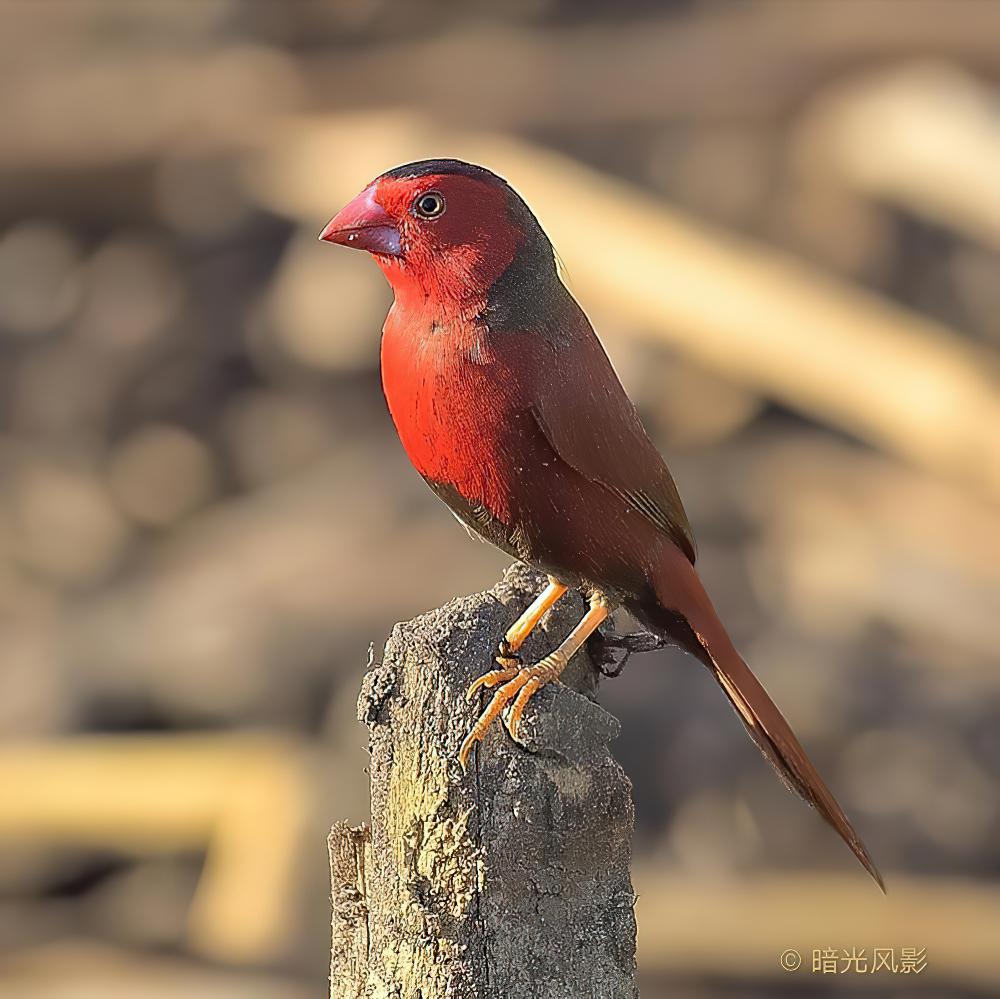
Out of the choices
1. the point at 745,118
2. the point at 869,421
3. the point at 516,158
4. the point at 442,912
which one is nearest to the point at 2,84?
the point at 516,158

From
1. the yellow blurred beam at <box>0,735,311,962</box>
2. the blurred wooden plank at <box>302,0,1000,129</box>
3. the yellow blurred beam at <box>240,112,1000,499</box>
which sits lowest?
the yellow blurred beam at <box>0,735,311,962</box>

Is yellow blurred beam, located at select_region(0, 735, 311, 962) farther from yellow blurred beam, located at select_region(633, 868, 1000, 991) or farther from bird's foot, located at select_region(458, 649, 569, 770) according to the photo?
bird's foot, located at select_region(458, 649, 569, 770)

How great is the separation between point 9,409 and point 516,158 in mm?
2788

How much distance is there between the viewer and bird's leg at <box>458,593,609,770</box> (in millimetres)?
2246

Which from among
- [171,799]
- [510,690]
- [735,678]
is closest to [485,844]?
[510,690]

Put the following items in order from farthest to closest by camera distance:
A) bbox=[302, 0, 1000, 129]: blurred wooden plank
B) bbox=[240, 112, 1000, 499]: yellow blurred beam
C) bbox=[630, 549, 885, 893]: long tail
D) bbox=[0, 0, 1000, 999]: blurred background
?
bbox=[302, 0, 1000, 129]: blurred wooden plank
bbox=[240, 112, 1000, 499]: yellow blurred beam
bbox=[0, 0, 1000, 999]: blurred background
bbox=[630, 549, 885, 893]: long tail

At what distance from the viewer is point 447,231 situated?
2367 mm

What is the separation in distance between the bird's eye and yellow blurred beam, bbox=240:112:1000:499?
4.05 m

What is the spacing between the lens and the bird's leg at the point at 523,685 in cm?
225

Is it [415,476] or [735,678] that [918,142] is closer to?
[415,476]

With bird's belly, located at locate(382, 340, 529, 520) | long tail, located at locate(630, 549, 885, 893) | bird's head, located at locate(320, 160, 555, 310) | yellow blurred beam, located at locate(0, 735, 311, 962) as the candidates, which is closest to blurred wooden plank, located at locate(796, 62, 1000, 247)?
yellow blurred beam, located at locate(0, 735, 311, 962)

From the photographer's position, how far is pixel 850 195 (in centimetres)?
718

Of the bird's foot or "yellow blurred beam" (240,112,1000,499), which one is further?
"yellow blurred beam" (240,112,1000,499)

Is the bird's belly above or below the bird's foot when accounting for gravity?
above
